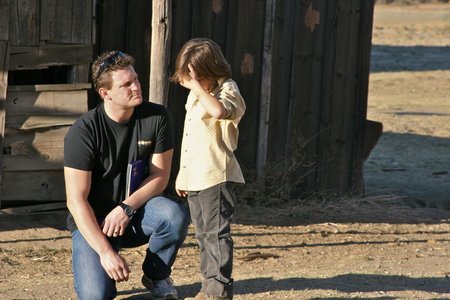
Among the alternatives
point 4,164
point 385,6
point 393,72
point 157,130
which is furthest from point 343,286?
point 385,6

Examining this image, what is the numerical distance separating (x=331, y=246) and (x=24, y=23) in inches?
112

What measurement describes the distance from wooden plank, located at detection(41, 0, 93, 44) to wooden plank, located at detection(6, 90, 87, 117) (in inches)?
15.7

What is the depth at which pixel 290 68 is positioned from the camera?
30.5ft

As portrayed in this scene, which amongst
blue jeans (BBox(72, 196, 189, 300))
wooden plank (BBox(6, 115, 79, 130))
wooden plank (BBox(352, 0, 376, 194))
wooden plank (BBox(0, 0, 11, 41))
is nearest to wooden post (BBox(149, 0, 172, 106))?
wooden plank (BBox(6, 115, 79, 130))

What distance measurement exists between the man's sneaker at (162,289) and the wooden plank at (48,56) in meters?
2.52

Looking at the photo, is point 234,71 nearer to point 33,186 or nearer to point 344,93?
point 344,93

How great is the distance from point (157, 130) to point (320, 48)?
407 centimetres

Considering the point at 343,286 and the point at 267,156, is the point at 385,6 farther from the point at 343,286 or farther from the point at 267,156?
the point at 343,286

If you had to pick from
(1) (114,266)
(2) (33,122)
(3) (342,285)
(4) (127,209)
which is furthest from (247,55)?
(1) (114,266)

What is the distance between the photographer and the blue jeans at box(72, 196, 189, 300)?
5.37 m

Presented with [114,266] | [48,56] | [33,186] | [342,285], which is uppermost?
[48,56]

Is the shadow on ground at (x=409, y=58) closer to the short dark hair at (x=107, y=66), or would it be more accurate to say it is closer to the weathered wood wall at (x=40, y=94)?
the weathered wood wall at (x=40, y=94)

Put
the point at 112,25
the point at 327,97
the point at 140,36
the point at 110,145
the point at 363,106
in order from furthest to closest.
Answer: the point at 363,106 < the point at 327,97 < the point at 140,36 < the point at 112,25 < the point at 110,145

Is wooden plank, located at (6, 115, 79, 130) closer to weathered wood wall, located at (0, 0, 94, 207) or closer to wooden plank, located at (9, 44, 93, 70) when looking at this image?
weathered wood wall, located at (0, 0, 94, 207)
